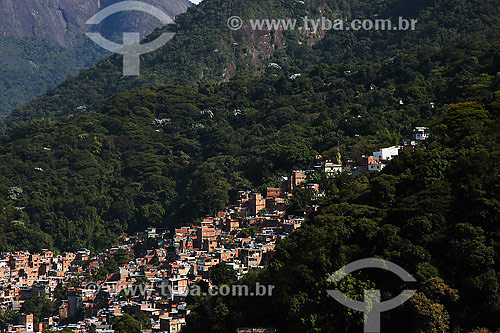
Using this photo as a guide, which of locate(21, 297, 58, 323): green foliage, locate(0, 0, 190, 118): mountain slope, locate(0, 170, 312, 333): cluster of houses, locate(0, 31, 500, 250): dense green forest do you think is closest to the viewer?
locate(0, 170, 312, 333): cluster of houses

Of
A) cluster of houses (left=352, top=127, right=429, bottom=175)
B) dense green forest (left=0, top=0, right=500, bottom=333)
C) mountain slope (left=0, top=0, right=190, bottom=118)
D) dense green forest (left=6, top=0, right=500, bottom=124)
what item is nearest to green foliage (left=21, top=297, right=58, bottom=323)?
dense green forest (left=0, top=0, right=500, bottom=333)

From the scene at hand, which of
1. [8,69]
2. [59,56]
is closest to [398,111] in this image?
Answer: [8,69]

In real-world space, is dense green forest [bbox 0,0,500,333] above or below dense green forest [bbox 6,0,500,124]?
below

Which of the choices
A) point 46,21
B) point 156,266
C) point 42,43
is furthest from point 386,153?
point 46,21

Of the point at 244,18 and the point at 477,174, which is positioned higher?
the point at 244,18

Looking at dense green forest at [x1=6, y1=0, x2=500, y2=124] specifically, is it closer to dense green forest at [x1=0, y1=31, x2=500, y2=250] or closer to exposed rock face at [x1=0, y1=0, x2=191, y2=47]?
dense green forest at [x1=0, y1=31, x2=500, y2=250]

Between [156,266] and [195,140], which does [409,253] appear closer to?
[156,266]

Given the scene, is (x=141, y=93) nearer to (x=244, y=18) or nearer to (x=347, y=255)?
(x=244, y=18)
